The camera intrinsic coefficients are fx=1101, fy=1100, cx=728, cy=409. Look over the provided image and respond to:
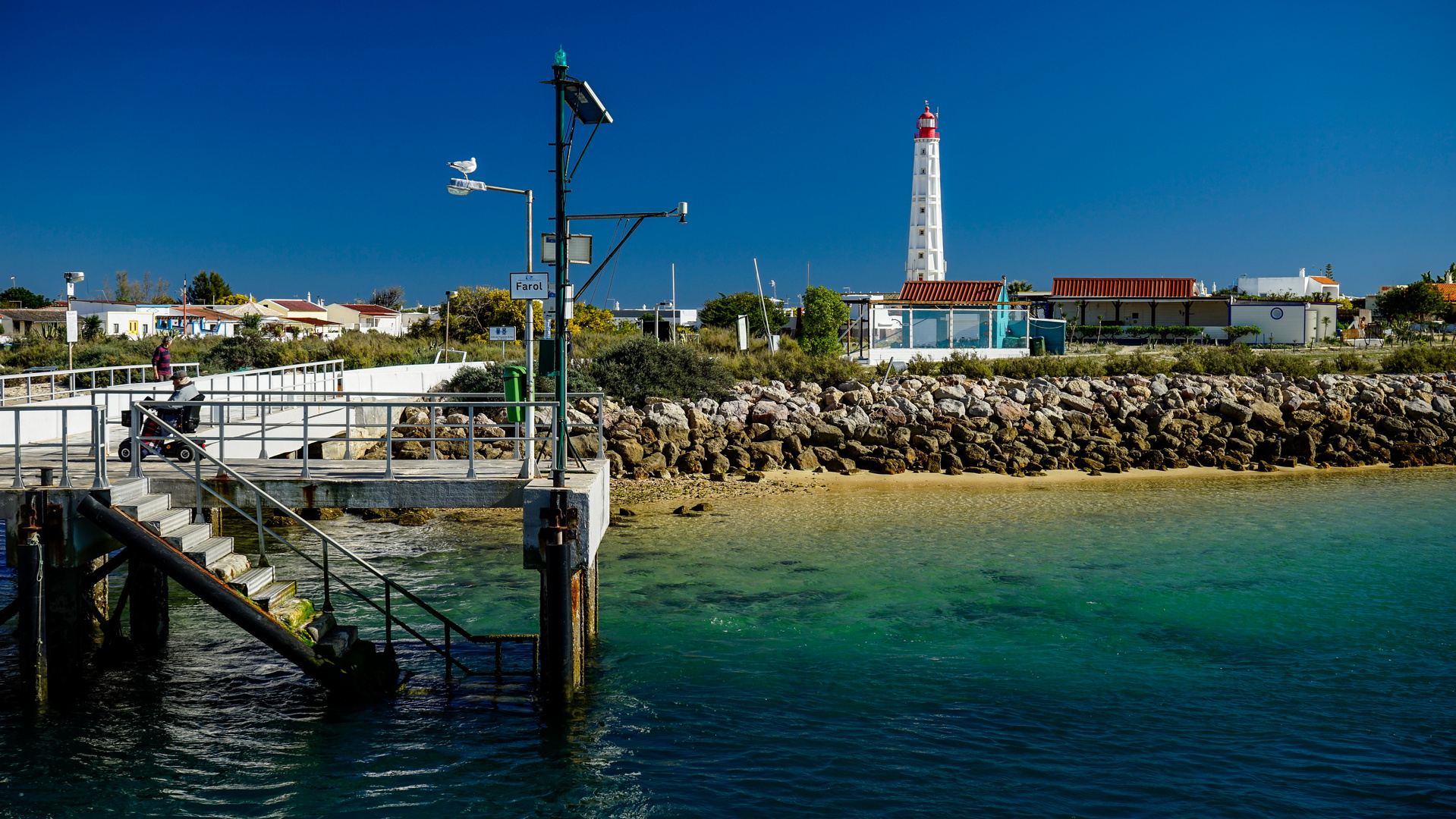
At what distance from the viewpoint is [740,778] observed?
11.2m

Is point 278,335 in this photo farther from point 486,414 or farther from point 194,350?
point 486,414

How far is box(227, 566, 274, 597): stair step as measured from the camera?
12.0 meters

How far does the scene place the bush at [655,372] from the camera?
113 feet

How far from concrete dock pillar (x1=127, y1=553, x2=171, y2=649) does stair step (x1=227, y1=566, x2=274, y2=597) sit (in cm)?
290

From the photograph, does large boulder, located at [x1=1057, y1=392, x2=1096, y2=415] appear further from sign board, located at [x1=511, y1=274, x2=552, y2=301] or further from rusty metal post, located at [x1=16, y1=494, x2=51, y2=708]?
rusty metal post, located at [x1=16, y1=494, x2=51, y2=708]

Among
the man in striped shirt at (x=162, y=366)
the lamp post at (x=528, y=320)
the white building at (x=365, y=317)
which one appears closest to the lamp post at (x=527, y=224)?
the lamp post at (x=528, y=320)

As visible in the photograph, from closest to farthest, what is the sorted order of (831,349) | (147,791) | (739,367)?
(147,791)
(739,367)
(831,349)

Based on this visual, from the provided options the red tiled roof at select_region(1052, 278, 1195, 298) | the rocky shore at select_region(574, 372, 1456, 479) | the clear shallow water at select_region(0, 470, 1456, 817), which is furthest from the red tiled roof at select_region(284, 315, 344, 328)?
the clear shallow water at select_region(0, 470, 1456, 817)

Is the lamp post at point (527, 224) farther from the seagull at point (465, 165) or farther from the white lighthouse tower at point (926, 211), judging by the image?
the white lighthouse tower at point (926, 211)

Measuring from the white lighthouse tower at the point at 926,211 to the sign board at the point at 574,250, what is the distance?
71564 millimetres

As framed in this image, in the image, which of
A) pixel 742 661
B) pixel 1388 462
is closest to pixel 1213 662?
pixel 742 661

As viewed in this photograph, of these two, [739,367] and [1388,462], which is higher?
[739,367]

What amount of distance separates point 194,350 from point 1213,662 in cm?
4022

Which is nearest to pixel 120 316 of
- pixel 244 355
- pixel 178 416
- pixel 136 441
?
pixel 244 355
